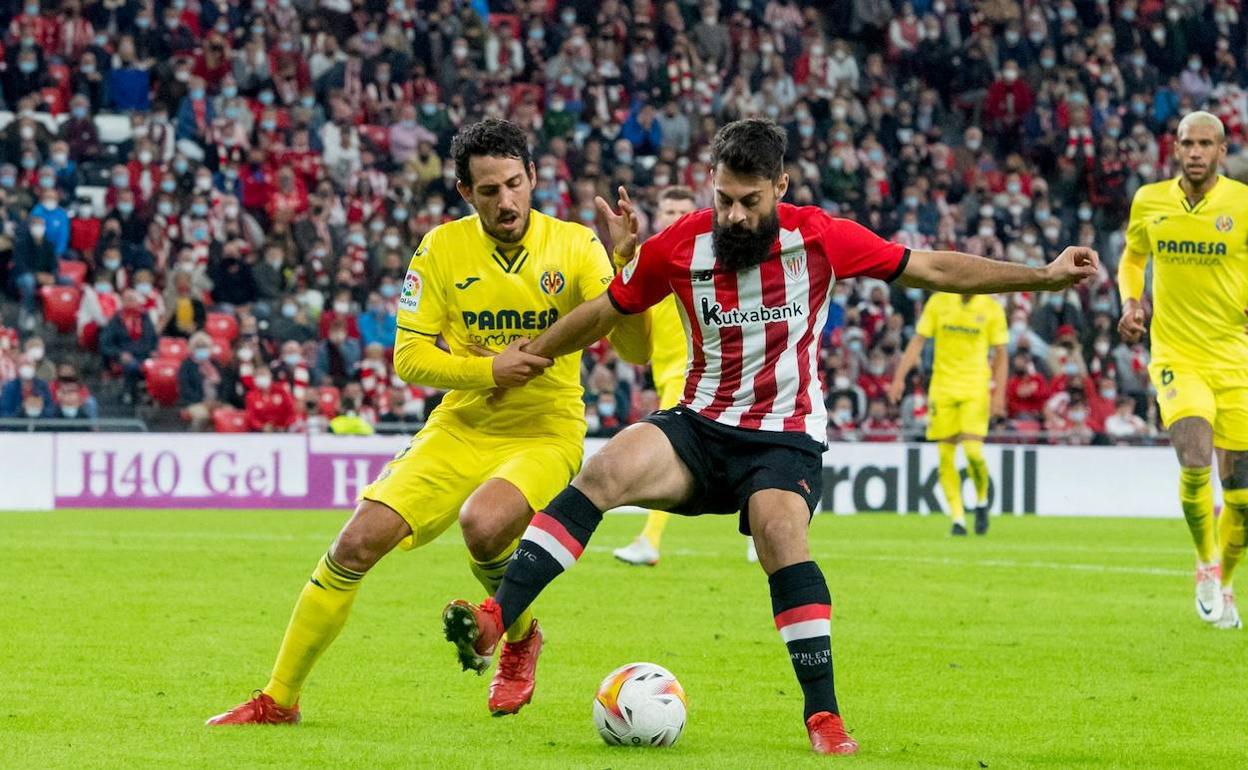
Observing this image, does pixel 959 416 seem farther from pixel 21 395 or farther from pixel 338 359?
pixel 21 395

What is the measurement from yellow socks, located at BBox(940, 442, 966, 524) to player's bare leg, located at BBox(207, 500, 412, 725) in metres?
11.7

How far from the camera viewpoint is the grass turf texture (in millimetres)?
6250

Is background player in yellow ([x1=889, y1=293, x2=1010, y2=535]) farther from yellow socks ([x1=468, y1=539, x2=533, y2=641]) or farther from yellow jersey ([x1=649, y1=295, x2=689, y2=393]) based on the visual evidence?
yellow socks ([x1=468, y1=539, x2=533, y2=641])

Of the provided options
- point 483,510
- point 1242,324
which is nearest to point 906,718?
point 483,510

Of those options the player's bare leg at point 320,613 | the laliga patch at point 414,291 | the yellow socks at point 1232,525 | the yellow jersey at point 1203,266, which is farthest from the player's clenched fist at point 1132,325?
the player's bare leg at point 320,613

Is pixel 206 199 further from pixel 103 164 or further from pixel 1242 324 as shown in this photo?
pixel 1242 324

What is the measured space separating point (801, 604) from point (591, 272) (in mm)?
1728

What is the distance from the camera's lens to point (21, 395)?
2052cm

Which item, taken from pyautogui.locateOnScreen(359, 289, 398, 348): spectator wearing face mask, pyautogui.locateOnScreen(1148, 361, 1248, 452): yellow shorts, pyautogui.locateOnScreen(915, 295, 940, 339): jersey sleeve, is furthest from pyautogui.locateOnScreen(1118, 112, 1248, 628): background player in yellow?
pyautogui.locateOnScreen(359, 289, 398, 348): spectator wearing face mask

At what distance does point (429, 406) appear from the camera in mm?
22031

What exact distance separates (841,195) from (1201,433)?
643 inches

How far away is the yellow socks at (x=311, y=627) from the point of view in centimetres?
666

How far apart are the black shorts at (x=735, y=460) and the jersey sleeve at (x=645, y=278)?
415 millimetres

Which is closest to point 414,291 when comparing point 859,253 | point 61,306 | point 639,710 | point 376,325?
point 859,253
